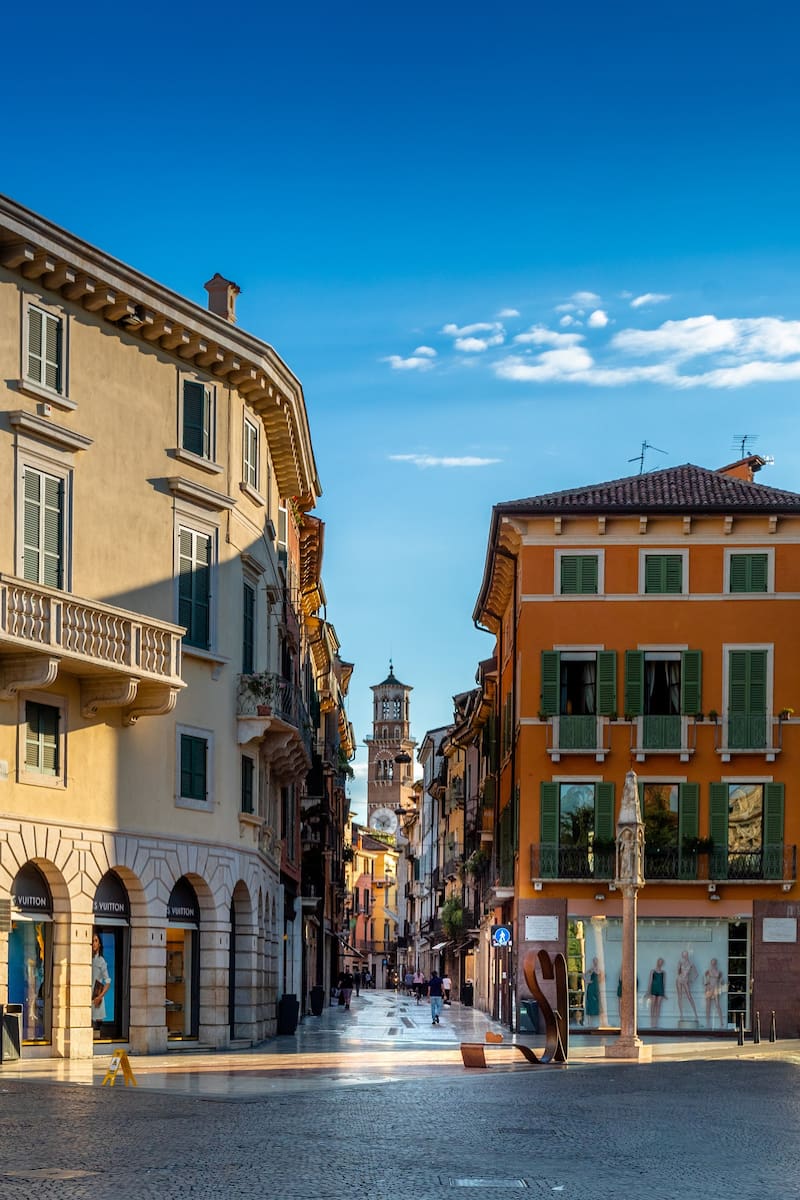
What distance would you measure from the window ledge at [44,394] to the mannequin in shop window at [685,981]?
24.2 meters

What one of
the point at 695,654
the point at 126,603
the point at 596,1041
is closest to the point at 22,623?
the point at 126,603

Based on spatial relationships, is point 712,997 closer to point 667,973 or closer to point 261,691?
point 667,973

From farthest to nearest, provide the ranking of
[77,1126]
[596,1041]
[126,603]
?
1. [596,1041]
2. [126,603]
3. [77,1126]

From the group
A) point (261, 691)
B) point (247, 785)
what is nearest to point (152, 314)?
point (261, 691)

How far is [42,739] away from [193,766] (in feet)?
16.9

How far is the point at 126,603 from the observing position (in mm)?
34688

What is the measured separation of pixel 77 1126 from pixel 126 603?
16.6 meters

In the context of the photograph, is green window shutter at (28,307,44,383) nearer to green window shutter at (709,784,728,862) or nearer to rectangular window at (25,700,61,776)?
rectangular window at (25,700,61,776)

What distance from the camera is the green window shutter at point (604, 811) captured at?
4878 centimetres

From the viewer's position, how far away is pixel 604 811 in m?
48.9

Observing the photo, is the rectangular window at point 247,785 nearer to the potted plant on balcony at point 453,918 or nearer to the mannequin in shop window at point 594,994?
the mannequin in shop window at point 594,994

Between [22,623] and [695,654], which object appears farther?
[695,654]

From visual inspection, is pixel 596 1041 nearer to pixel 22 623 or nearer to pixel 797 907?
pixel 797 907

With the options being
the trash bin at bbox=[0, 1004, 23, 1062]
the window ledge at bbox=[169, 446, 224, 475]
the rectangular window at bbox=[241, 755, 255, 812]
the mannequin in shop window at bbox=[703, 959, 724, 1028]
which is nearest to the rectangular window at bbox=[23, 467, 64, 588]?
the window ledge at bbox=[169, 446, 224, 475]
